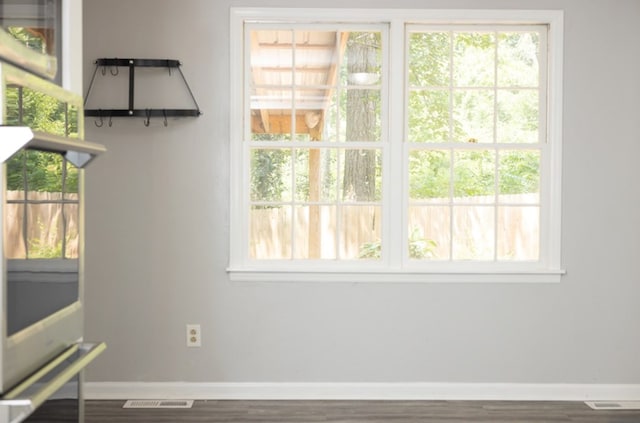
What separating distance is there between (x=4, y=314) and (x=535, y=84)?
133 inches

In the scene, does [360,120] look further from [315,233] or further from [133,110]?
[133,110]

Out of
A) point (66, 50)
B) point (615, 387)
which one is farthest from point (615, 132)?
point (66, 50)

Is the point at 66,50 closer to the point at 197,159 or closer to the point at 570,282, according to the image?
the point at 197,159

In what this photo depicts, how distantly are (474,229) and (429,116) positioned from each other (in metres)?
0.71

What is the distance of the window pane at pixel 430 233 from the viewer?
4406 mm

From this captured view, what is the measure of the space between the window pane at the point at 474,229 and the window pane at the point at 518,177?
0.15 metres

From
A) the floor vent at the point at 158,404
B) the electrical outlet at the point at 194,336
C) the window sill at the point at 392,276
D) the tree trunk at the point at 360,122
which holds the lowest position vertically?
the floor vent at the point at 158,404

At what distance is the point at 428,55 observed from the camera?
439 cm

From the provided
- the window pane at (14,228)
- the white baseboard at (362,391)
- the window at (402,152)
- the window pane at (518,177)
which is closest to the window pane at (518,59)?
the window at (402,152)

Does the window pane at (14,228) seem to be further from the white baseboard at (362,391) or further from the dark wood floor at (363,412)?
the white baseboard at (362,391)

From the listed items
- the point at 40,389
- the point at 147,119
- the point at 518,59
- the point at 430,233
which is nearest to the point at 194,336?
the point at 147,119

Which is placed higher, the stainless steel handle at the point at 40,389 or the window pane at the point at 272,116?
the window pane at the point at 272,116

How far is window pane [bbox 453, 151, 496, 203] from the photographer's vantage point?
4.41m

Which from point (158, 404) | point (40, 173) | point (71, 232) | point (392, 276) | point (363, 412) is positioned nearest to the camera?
point (40, 173)
